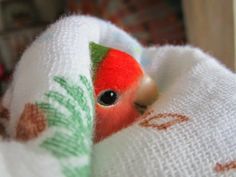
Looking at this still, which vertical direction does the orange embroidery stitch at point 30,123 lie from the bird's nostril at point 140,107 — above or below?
below

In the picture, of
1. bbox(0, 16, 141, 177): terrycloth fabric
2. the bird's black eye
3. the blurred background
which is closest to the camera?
bbox(0, 16, 141, 177): terrycloth fabric

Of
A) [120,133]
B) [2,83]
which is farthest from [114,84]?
[2,83]

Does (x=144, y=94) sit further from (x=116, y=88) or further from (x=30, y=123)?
(x=30, y=123)

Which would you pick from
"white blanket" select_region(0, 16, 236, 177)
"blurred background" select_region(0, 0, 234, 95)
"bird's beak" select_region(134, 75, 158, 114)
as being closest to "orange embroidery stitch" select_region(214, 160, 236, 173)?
"white blanket" select_region(0, 16, 236, 177)

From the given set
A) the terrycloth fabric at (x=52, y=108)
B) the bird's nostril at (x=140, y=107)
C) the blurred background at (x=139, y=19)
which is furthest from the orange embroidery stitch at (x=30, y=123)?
the blurred background at (x=139, y=19)

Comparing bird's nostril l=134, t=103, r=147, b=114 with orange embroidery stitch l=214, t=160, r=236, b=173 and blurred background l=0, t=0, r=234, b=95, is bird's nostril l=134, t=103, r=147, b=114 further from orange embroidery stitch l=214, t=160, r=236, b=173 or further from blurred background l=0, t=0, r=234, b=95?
blurred background l=0, t=0, r=234, b=95

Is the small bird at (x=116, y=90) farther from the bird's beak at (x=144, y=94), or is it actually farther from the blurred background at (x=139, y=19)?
the blurred background at (x=139, y=19)
